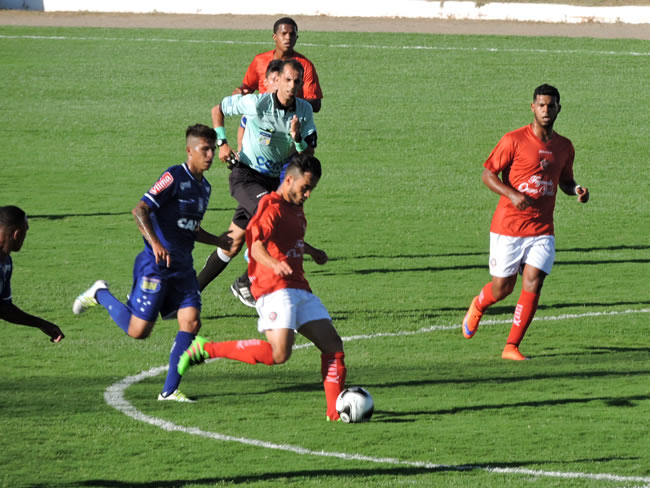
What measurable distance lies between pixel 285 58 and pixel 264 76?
0.30m

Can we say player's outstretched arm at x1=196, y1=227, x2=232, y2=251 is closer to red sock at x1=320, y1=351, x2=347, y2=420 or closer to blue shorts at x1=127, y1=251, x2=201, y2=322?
blue shorts at x1=127, y1=251, x2=201, y2=322

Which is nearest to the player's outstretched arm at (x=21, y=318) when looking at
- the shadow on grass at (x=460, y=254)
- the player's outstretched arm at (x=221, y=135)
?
the player's outstretched arm at (x=221, y=135)

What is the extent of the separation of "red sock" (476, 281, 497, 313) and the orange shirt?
373cm

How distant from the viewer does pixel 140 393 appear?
9.39m

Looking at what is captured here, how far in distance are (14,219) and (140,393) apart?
6.10ft

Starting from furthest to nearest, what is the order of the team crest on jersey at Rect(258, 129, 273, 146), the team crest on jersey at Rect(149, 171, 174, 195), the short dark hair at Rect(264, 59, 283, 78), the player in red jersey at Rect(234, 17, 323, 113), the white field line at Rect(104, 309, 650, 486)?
the player in red jersey at Rect(234, 17, 323, 113) → the team crest on jersey at Rect(258, 129, 273, 146) → the short dark hair at Rect(264, 59, 283, 78) → the team crest on jersey at Rect(149, 171, 174, 195) → the white field line at Rect(104, 309, 650, 486)

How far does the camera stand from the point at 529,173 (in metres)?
10.5

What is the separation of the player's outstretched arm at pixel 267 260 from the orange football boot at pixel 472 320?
10.1 feet

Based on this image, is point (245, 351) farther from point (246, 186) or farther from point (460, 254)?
point (460, 254)

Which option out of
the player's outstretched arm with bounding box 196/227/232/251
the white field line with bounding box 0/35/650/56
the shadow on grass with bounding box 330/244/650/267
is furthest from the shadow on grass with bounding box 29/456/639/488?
the white field line with bounding box 0/35/650/56

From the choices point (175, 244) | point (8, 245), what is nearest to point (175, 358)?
point (175, 244)

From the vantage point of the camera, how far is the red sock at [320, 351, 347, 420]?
8648 millimetres

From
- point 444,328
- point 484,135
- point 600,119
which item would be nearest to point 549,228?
point 444,328

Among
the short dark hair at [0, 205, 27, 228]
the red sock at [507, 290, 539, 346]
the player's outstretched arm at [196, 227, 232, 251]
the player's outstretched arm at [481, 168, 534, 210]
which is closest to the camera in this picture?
the short dark hair at [0, 205, 27, 228]
